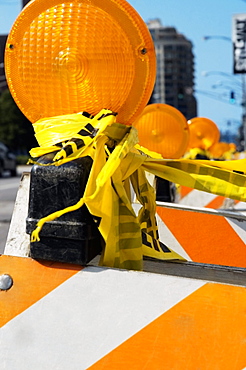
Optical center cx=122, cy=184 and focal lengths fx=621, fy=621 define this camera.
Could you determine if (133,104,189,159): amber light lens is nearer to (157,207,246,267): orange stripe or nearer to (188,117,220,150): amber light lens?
(157,207,246,267): orange stripe

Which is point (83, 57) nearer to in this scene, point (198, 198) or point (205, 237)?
point (205, 237)

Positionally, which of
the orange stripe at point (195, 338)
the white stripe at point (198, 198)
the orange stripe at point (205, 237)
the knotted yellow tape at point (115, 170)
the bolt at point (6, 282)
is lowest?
the white stripe at point (198, 198)

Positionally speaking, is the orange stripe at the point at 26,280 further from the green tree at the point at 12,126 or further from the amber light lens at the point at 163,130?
the green tree at the point at 12,126

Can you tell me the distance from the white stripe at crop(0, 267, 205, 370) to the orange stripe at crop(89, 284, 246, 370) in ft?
0.08

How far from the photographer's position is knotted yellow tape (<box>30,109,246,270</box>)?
2029mm

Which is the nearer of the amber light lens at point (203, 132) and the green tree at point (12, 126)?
the amber light lens at point (203, 132)

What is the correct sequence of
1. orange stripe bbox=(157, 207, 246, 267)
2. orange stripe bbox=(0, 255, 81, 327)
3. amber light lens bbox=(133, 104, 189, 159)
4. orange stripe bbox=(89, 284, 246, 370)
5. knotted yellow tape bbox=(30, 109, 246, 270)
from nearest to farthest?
orange stripe bbox=(89, 284, 246, 370) < orange stripe bbox=(0, 255, 81, 327) < knotted yellow tape bbox=(30, 109, 246, 270) < orange stripe bbox=(157, 207, 246, 267) < amber light lens bbox=(133, 104, 189, 159)

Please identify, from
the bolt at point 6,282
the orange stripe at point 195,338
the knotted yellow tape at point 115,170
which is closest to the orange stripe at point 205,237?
the knotted yellow tape at point 115,170

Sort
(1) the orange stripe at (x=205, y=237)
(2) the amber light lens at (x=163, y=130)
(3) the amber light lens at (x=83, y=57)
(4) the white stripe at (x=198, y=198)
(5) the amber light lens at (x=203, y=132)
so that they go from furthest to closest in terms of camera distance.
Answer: (5) the amber light lens at (x=203, y=132), (4) the white stripe at (x=198, y=198), (2) the amber light lens at (x=163, y=130), (1) the orange stripe at (x=205, y=237), (3) the amber light lens at (x=83, y=57)

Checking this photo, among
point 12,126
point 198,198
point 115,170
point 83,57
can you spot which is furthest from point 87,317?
point 12,126

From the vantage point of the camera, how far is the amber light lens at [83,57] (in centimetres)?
217

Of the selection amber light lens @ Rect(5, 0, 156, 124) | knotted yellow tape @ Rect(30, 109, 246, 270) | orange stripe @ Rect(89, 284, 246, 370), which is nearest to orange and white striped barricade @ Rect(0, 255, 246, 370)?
orange stripe @ Rect(89, 284, 246, 370)

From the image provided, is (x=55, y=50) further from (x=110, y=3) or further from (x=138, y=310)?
(x=138, y=310)

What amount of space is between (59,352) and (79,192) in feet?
1.62
